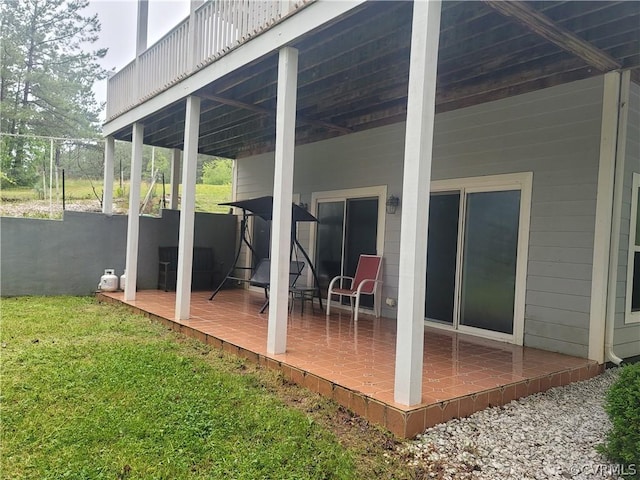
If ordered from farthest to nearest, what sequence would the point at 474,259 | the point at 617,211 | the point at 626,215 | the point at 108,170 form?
1. the point at 108,170
2. the point at 474,259
3. the point at 626,215
4. the point at 617,211

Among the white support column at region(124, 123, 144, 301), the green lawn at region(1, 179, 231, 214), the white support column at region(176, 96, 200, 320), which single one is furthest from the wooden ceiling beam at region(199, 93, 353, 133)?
the green lawn at region(1, 179, 231, 214)

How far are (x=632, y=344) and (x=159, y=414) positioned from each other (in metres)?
4.49

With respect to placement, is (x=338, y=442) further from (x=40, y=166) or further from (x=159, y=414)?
(x=40, y=166)

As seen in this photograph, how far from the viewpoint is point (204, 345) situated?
454 cm

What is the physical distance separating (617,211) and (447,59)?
Result: 7.00 ft

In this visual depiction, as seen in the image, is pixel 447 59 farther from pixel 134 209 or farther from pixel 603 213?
pixel 134 209

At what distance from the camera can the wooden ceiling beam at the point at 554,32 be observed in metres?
2.95

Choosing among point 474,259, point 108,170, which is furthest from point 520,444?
point 108,170

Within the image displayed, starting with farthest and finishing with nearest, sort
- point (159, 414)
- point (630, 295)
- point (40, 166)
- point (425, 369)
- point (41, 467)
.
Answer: point (40, 166)
point (630, 295)
point (425, 369)
point (159, 414)
point (41, 467)

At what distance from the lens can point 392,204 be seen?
19.6ft

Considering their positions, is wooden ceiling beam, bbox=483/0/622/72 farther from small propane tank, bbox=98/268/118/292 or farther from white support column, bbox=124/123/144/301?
small propane tank, bbox=98/268/118/292

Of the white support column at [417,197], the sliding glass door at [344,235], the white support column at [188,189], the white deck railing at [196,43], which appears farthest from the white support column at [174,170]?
the white support column at [417,197]

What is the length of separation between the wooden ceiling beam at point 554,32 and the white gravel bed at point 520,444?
2717 millimetres

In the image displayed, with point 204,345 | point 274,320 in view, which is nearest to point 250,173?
point 204,345
